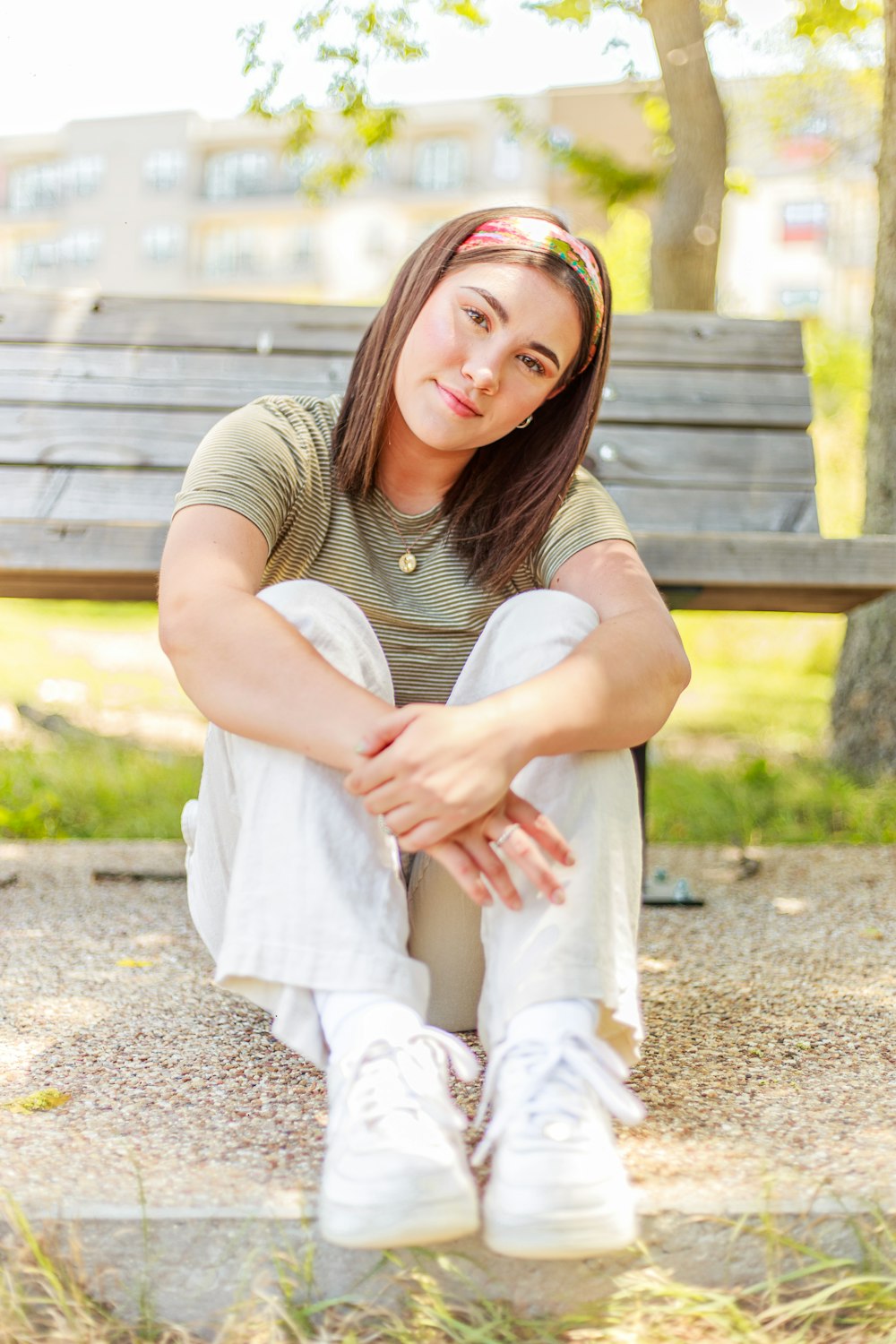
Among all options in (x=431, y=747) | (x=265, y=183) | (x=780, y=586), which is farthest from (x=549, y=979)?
(x=265, y=183)

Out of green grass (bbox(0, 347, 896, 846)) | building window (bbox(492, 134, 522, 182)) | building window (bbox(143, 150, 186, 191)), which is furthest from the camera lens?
building window (bbox(143, 150, 186, 191))

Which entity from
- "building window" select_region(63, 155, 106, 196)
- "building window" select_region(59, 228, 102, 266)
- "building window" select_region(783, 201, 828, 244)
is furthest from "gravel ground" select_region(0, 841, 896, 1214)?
"building window" select_region(63, 155, 106, 196)

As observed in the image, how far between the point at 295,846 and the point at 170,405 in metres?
1.83

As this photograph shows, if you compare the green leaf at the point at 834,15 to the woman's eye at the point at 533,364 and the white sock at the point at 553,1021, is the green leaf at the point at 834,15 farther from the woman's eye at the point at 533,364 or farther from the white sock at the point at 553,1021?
the white sock at the point at 553,1021

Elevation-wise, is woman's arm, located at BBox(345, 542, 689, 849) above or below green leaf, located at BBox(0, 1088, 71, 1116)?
above

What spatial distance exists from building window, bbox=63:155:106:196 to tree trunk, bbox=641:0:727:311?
47.5 metres

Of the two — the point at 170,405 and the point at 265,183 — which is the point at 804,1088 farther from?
the point at 265,183

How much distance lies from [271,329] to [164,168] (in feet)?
Result: 158

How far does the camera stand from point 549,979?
1.39 m

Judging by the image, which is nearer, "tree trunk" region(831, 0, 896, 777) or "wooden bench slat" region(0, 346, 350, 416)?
"wooden bench slat" region(0, 346, 350, 416)

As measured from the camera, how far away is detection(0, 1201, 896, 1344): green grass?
1241mm

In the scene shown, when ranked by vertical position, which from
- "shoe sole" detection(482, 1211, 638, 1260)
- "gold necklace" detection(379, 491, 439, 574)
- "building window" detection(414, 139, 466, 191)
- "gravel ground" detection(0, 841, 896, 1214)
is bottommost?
"gravel ground" detection(0, 841, 896, 1214)

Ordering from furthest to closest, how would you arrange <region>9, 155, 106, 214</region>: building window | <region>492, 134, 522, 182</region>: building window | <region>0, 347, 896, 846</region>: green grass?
<region>9, 155, 106, 214</region>: building window
<region>492, 134, 522, 182</region>: building window
<region>0, 347, 896, 846</region>: green grass

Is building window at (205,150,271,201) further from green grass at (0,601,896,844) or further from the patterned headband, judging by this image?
the patterned headband
